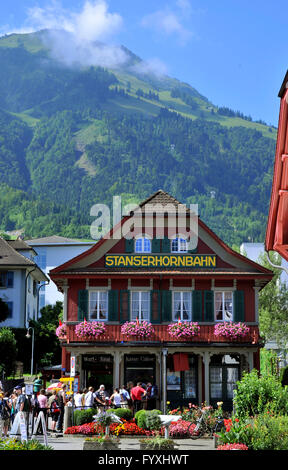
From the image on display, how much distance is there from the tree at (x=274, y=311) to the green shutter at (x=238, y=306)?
2040cm

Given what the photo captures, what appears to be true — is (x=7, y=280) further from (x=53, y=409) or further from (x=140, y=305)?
(x=53, y=409)

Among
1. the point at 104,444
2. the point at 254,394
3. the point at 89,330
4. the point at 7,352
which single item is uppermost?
the point at 89,330

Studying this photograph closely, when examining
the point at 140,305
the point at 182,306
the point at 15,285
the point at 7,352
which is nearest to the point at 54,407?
the point at 140,305

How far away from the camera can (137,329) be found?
41.8 meters

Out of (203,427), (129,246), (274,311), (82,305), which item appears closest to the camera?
(203,427)

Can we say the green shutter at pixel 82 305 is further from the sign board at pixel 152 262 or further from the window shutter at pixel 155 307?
the window shutter at pixel 155 307

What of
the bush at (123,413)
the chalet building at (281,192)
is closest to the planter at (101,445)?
the chalet building at (281,192)

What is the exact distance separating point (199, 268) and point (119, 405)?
12.9m

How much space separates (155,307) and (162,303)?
0.44m

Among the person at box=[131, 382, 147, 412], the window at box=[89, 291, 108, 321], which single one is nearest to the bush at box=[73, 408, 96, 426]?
the person at box=[131, 382, 147, 412]

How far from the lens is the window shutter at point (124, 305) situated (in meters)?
42.7

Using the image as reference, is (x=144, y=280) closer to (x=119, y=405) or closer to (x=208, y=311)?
(x=208, y=311)

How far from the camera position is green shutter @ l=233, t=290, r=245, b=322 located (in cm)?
4262

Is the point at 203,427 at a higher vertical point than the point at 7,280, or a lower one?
lower
